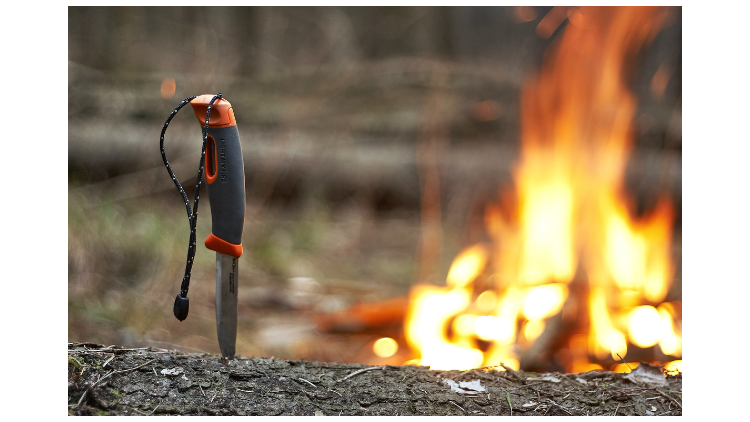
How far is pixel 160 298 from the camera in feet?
11.5

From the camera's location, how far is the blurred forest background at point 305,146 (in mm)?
3744

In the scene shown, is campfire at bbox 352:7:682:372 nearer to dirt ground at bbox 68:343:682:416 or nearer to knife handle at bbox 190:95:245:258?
dirt ground at bbox 68:343:682:416

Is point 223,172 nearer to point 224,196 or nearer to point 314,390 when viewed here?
point 224,196

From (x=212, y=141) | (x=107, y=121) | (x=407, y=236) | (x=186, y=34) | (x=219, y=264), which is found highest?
(x=186, y=34)

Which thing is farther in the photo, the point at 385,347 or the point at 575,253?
the point at 385,347

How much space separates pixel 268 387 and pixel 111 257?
3.00 m

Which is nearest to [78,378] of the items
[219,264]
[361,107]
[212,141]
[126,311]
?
[219,264]

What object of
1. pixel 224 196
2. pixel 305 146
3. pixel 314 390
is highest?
pixel 305 146

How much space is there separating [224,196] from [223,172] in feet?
0.25

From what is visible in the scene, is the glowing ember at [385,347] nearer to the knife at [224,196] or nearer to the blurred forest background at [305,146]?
the blurred forest background at [305,146]

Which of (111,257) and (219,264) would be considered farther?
(111,257)

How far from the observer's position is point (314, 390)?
142 cm

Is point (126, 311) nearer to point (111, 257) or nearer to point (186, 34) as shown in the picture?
point (111, 257)

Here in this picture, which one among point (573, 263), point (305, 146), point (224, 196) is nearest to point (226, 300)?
point (224, 196)
